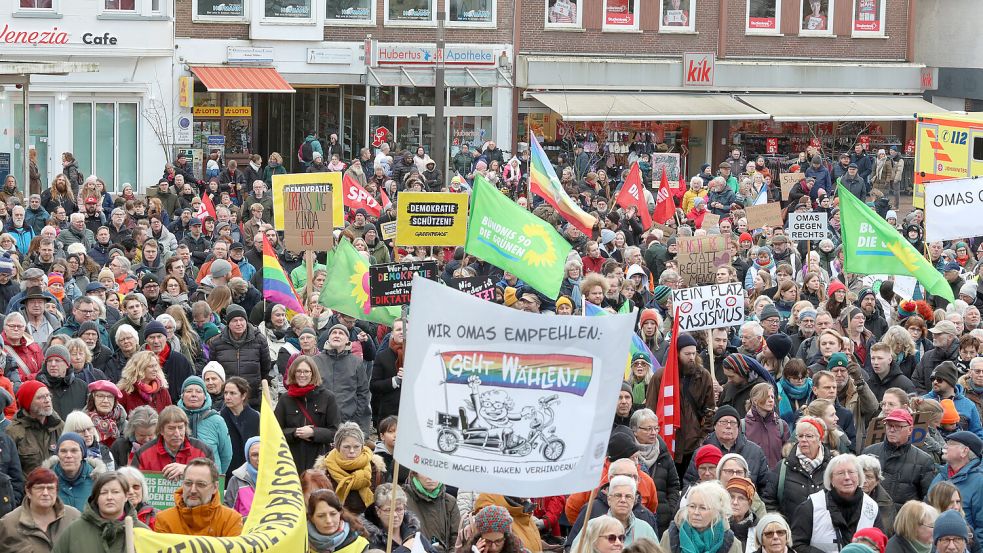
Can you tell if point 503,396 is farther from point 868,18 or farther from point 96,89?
point 868,18

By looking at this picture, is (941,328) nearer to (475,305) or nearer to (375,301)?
(375,301)

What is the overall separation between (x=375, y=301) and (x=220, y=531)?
5.76 m

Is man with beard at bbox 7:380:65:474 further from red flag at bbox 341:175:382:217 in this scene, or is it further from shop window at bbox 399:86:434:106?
shop window at bbox 399:86:434:106

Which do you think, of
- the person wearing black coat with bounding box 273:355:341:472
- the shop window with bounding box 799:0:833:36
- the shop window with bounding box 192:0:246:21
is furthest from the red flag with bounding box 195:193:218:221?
the shop window with bounding box 799:0:833:36

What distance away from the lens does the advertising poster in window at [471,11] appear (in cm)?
3628

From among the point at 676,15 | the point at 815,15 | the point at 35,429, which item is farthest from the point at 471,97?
the point at 35,429

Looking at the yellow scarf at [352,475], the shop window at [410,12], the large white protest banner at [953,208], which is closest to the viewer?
the yellow scarf at [352,475]

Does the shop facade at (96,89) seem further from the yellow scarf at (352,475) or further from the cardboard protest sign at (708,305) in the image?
the yellow scarf at (352,475)

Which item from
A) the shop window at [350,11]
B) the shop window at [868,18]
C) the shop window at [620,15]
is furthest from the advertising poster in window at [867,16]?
the shop window at [350,11]

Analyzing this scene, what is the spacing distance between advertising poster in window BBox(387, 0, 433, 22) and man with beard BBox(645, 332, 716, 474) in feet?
80.5

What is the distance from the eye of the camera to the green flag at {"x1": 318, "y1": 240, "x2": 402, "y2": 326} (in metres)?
14.8

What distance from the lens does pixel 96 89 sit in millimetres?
32375

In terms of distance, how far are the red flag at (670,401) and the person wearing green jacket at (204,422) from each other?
127 inches

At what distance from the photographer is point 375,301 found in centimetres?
1427
